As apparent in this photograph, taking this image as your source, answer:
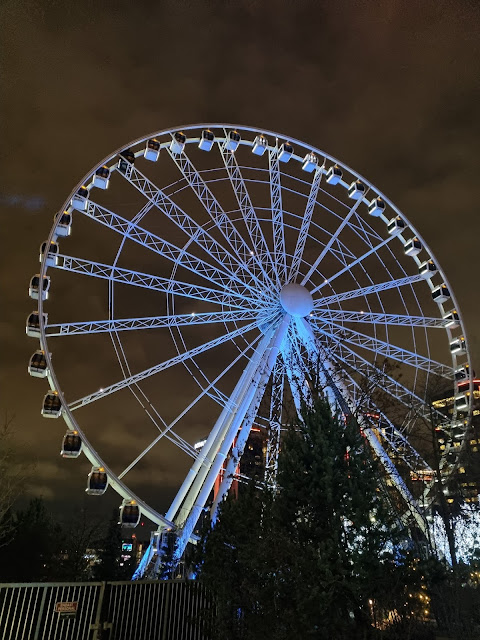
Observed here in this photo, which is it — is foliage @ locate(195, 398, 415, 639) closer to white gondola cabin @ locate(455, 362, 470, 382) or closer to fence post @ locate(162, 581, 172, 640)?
fence post @ locate(162, 581, 172, 640)

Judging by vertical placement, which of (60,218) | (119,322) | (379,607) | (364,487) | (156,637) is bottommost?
(156,637)

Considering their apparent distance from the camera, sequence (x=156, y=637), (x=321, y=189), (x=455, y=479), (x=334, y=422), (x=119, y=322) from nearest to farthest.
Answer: (x=334, y=422), (x=156, y=637), (x=119, y=322), (x=455, y=479), (x=321, y=189)

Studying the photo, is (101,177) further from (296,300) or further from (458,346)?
(458,346)

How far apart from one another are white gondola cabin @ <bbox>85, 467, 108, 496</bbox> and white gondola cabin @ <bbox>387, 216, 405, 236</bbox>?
57.2ft

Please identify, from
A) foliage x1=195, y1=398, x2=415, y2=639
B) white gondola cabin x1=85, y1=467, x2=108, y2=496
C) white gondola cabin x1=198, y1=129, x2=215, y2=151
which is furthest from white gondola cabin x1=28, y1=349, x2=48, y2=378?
white gondola cabin x1=198, y1=129, x2=215, y2=151

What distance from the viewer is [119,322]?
1864cm

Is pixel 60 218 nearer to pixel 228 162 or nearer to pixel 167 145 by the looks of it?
pixel 167 145

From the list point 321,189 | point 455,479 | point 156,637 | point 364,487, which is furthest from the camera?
point 321,189

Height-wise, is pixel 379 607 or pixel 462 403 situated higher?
pixel 462 403

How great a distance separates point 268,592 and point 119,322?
12292mm

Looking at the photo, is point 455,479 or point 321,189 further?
point 321,189

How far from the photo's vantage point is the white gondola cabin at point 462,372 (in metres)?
24.4

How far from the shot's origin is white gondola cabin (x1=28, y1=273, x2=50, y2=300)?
1847 cm

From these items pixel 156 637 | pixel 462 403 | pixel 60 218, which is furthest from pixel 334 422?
pixel 462 403
